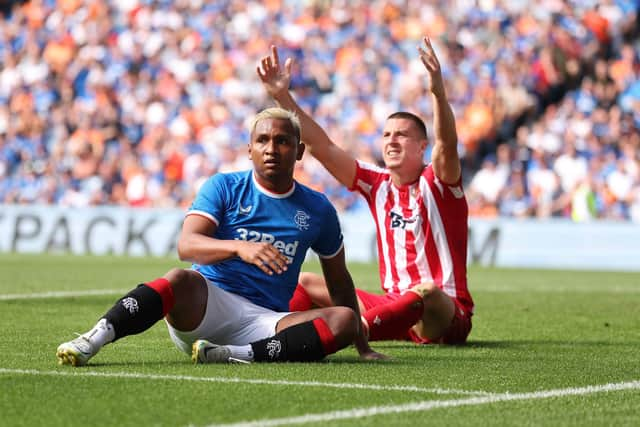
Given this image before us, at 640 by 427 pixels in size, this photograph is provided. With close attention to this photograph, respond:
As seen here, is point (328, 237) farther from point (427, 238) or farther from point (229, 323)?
point (427, 238)

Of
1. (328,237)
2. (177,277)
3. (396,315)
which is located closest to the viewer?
(177,277)

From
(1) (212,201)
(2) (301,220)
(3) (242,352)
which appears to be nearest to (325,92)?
(2) (301,220)

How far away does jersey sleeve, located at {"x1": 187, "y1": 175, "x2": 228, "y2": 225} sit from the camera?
Result: 6730mm

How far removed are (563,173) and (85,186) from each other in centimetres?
966

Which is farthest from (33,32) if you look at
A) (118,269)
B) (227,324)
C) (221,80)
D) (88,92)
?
(227,324)

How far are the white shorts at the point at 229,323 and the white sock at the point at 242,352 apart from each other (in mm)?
133

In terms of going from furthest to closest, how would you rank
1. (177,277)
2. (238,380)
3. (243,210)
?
1. (243,210)
2. (177,277)
3. (238,380)

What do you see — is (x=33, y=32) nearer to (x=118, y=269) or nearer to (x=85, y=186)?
(x=85, y=186)

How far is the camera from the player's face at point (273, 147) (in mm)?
6801

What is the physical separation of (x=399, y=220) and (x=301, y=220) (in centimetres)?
172

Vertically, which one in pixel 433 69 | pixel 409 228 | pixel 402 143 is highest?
pixel 433 69

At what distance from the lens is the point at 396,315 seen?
26.5 ft

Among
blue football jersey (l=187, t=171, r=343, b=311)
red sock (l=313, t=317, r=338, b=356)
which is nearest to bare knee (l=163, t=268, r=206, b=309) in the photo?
blue football jersey (l=187, t=171, r=343, b=311)

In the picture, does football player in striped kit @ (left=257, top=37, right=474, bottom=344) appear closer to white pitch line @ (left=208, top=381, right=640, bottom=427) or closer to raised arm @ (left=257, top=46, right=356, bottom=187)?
raised arm @ (left=257, top=46, right=356, bottom=187)
